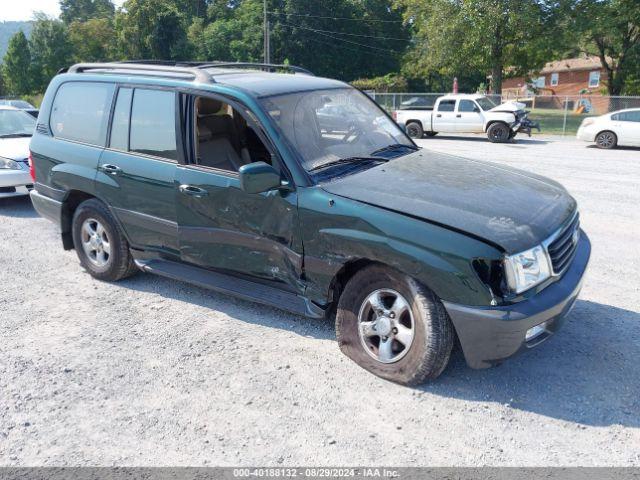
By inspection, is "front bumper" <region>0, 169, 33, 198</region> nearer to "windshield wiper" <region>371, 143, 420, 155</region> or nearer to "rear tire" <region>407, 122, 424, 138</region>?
"windshield wiper" <region>371, 143, 420, 155</region>

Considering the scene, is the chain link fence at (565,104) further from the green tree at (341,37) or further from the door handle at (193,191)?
the green tree at (341,37)

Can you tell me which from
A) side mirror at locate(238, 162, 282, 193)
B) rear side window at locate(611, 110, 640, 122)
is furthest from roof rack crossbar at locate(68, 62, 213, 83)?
rear side window at locate(611, 110, 640, 122)

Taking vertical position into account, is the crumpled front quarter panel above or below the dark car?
below

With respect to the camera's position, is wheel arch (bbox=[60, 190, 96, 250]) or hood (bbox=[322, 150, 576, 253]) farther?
wheel arch (bbox=[60, 190, 96, 250])

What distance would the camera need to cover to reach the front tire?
340cm

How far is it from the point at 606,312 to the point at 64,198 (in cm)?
494

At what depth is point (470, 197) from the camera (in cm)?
367

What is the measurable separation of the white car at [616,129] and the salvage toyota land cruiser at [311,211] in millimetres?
14447

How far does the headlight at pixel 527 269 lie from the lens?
10.5 feet

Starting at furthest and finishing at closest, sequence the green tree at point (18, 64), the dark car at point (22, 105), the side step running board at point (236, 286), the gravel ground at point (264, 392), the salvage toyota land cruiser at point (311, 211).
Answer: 1. the green tree at point (18, 64)
2. the dark car at point (22, 105)
3. the side step running board at point (236, 286)
4. the salvage toyota land cruiser at point (311, 211)
5. the gravel ground at point (264, 392)

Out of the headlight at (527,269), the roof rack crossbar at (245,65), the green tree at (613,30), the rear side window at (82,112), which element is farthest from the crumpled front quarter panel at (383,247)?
the green tree at (613,30)

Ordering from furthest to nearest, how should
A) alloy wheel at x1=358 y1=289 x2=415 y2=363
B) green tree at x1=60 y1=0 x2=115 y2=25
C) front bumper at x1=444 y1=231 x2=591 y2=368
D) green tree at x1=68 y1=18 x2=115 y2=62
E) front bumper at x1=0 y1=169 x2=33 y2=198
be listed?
green tree at x1=60 y1=0 x2=115 y2=25 < green tree at x1=68 y1=18 x2=115 y2=62 < front bumper at x1=0 y1=169 x2=33 y2=198 < alloy wheel at x1=358 y1=289 x2=415 y2=363 < front bumper at x1=444 y1=231 x2=591 y2=368

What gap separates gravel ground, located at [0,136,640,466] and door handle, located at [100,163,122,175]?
1.13 meters

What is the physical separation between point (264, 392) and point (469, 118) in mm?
18493
